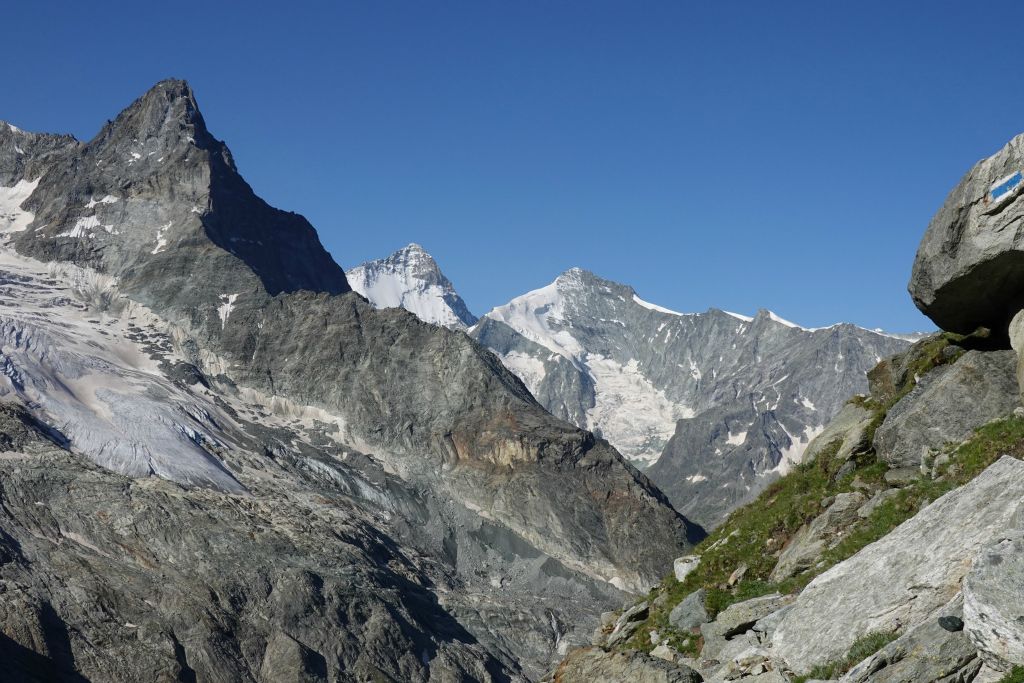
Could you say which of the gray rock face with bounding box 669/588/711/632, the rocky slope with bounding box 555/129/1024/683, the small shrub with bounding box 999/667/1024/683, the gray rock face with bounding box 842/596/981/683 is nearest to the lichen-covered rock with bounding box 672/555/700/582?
the rocky slope with bounding box 555/129/1024/683

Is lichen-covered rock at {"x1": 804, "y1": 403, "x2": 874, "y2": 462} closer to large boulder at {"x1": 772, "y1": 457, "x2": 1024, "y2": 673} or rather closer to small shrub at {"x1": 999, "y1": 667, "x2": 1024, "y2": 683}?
large boulder at {"x1": 772, "y1": 457, "x2": 1024, "y2": 673}

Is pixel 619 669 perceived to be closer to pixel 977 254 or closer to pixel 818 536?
pixel 818 536

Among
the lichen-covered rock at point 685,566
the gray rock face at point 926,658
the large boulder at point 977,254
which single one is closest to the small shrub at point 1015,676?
the gray rock face at point 926,658

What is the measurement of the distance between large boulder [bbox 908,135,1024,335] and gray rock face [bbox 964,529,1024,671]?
1172cm

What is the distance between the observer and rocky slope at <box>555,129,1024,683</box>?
54.2 feet

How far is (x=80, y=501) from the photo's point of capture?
159375 mm

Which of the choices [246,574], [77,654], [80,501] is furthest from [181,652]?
[80,501]

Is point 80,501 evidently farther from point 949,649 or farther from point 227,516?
point 949,649

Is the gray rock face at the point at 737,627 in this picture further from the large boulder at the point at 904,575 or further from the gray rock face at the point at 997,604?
the gray rock face at the point at 997,604

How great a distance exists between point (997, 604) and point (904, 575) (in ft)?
13.7

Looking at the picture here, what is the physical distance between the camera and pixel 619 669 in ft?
72.8

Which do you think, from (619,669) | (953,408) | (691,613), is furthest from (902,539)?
(953,408)

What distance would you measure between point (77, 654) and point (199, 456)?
77.6 metres

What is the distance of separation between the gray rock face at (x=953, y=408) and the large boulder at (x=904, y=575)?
630 centimetres
